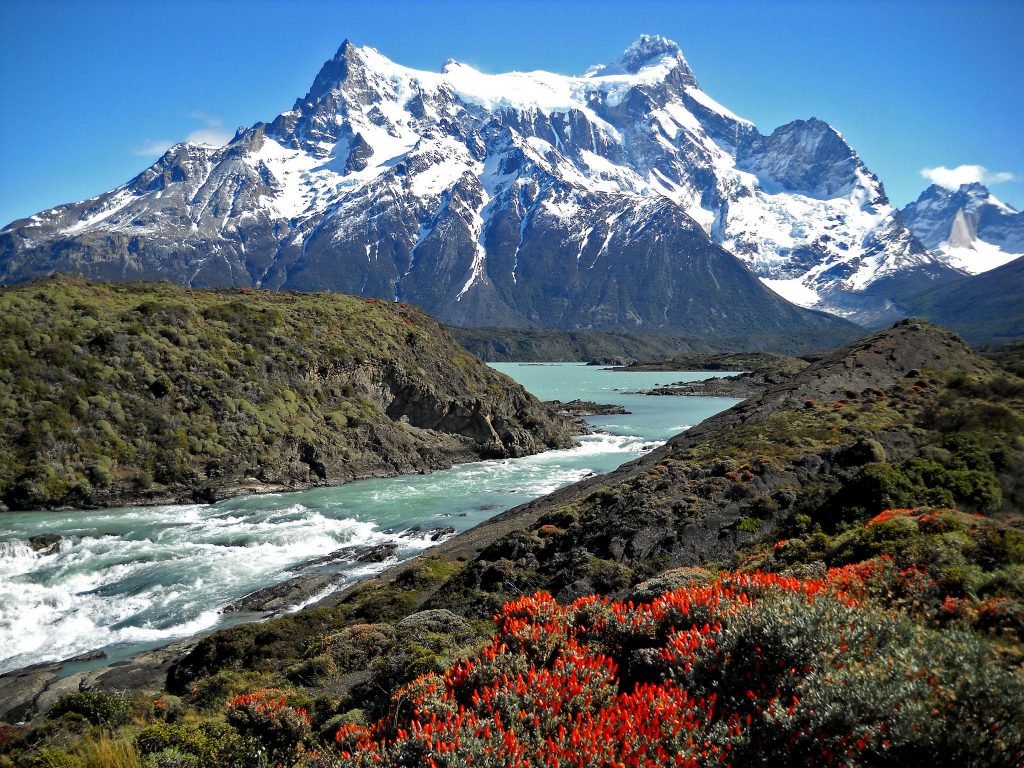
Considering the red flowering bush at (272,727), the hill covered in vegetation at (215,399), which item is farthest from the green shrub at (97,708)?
the hill covered in vegetation at (215,399)

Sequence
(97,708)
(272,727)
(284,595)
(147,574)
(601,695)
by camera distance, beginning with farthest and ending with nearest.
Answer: (147,574)
(284,595)
(97,708)
(272,727)
(601,695)

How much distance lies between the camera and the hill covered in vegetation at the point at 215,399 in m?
42.2

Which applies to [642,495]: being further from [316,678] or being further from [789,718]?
[789,718]

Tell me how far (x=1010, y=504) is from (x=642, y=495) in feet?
39.8

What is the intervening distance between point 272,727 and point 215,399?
145ft

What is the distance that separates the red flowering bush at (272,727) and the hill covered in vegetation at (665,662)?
32mm

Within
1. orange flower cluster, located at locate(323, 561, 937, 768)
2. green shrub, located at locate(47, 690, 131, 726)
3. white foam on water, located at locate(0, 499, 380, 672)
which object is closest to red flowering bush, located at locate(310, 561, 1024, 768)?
orange flower cluster, located at locate(323, 561, 937, 768)

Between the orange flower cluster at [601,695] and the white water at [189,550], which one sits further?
the white water at [189,550]

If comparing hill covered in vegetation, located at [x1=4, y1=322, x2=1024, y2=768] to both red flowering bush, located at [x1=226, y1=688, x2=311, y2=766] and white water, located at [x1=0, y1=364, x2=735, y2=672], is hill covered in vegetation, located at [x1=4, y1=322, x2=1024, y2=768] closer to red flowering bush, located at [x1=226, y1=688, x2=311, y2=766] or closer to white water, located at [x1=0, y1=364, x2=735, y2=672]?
red flowering bush, located at [x1=226, y1=688, x2=311, y2=766]

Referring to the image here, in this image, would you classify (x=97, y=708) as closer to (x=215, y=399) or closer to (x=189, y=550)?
(x=189, y=550)

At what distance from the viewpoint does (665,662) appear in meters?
8.06

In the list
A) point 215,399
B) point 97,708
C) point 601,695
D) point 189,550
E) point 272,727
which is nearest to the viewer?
point 601,695

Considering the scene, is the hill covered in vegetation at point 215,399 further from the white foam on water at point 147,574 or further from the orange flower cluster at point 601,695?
the orange flower cluster at point 601,695

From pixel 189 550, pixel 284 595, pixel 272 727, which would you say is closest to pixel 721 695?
pixel 272 727
